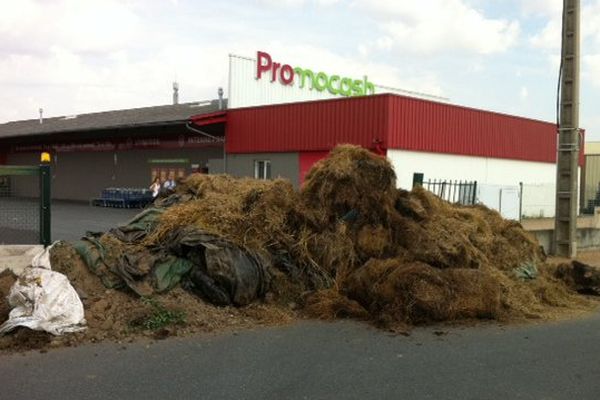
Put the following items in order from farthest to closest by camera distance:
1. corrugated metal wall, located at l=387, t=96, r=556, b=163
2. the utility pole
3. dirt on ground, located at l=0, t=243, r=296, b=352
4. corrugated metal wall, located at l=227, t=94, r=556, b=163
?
1. corrugated metal wall, located at l=387, t=96, r=556, b=163
2. corrugated metal wall, located at l=227, t=94, r=556, b=163
3. the utility pole
4. dirt on ground, located at l=0, t=243, r=296, b=352

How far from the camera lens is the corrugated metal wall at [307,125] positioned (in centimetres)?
2161

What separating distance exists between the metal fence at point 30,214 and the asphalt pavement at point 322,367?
9.49ft

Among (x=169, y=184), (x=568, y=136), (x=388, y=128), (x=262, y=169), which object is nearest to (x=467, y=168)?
(x=388, y=128)

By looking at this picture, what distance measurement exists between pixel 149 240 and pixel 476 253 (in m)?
4.82

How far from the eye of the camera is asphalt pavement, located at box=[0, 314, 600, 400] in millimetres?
5137

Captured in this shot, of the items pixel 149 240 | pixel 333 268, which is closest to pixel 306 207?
pixel 333 268

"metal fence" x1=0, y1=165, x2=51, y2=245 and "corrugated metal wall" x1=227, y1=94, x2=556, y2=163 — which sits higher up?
"corrugated metal wall" x1=227, y1=94, x2=556, y2=163

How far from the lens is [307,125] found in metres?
23.7

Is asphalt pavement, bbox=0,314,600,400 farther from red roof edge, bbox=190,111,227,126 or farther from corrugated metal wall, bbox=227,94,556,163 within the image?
red roof edge, bbox=190,111,227,126

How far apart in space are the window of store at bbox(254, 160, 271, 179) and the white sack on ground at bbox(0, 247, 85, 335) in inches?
736

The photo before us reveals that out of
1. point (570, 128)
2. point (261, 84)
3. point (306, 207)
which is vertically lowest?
point (306, 207)

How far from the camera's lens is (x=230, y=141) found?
88.7 ft

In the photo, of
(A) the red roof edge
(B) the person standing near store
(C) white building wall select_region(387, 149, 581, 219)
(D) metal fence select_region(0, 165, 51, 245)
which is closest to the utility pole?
(C) white building wall select_region(387, 149, 581, 219)

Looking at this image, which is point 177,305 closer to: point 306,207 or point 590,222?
point 306,207
